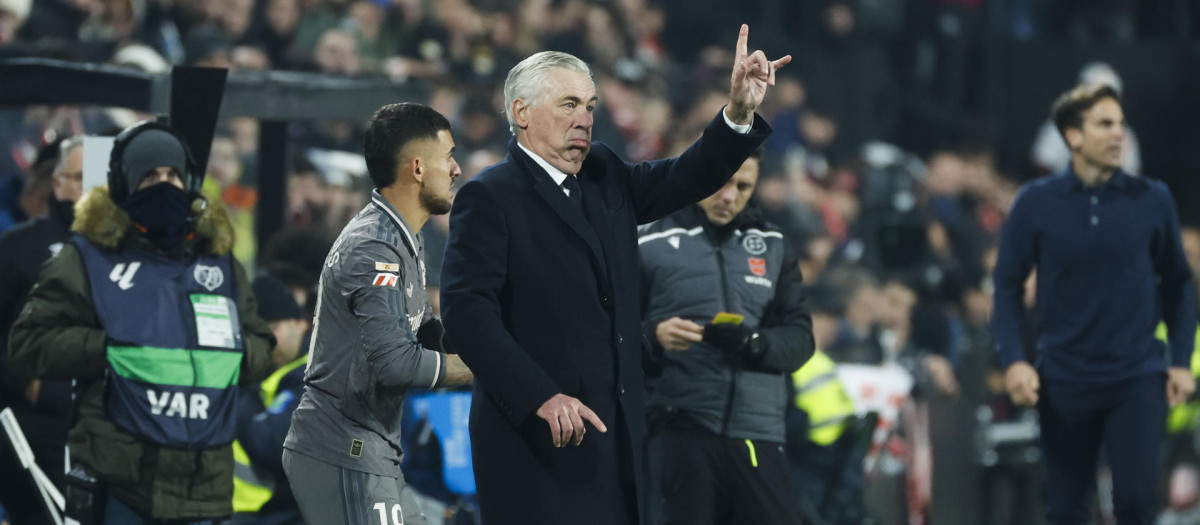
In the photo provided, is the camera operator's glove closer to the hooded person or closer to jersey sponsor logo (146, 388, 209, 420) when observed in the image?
the hooded person

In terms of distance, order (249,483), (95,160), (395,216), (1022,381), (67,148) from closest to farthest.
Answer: (395,216)
(95,160)
(249,483)
(67,148)
(1022,381)

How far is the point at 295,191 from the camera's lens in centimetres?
1029

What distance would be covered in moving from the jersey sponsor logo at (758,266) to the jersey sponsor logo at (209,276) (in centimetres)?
198

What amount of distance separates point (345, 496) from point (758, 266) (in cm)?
226

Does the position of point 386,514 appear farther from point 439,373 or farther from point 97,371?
point 97,371

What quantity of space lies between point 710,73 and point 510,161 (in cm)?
1148

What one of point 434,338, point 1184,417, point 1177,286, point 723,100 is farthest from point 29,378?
point 723,100

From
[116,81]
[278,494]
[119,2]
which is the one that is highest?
[119,2]

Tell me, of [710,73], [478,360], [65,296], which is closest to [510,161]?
[478,360]

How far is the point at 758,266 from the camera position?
6.36 metres

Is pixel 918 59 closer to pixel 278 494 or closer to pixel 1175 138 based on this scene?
pixel 1175 138

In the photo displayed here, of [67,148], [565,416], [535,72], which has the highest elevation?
[67,148]

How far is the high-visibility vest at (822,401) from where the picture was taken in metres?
8.46

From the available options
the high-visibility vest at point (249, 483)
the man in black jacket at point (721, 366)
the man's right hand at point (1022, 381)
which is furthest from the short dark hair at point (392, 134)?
the man's right hand at point (1022, 381)
